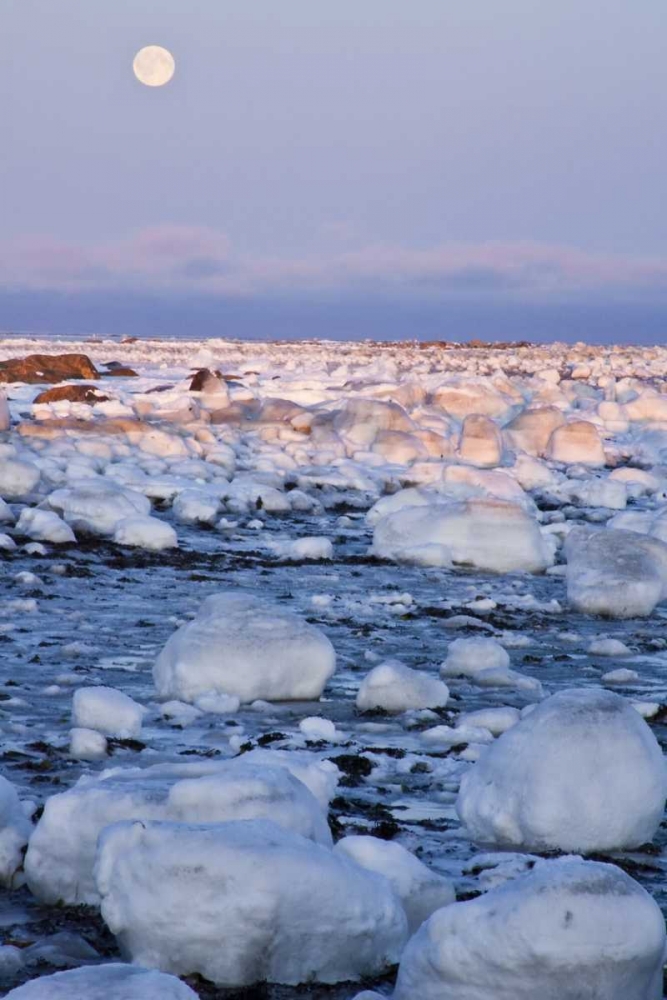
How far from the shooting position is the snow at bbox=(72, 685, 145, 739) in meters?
3.93

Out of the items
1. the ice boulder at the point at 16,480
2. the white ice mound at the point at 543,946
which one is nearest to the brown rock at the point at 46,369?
the ice boulder at the point at 16,480

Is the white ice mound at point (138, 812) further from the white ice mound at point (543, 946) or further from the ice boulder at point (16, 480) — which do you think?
the ice boulder at point (16, 480)

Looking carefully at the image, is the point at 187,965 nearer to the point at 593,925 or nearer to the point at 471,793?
the point at 593,925

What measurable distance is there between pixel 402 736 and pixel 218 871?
1812 mm

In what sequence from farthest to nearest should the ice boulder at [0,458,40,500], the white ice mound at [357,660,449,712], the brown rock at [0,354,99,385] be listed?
1. the brown rock at [0,354,99,385]
2. the ice boulder at [0,458,40,500]
3. the white ice mound at [357,660,449,712]

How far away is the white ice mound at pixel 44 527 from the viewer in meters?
7.45

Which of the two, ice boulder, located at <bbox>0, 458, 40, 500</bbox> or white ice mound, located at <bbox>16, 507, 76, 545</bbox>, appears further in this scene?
ice boulder, located at <bbox>0, 458, 40, 500</bbox>

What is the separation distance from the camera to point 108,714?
3943 mm

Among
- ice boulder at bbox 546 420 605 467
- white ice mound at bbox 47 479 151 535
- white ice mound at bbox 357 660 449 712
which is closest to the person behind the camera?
white ice mound at bbox 357 660 449 712

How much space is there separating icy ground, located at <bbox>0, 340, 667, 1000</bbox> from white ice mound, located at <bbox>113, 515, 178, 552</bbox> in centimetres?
2

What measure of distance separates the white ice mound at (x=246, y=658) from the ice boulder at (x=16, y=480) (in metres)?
4.42

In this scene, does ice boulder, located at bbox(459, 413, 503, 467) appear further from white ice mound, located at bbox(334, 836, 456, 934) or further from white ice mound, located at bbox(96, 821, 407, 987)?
white ice mound, located at bbox(96, 821, 407, 987)

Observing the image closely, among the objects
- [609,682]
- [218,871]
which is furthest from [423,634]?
[218,871]

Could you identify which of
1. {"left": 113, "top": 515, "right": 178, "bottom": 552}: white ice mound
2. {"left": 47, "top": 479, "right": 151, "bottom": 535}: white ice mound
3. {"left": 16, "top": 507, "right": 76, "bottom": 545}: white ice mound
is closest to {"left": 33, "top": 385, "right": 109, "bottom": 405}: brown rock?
{"left": 47, "top": 479, "right": 151, "bottom": 535}: white ice mound
